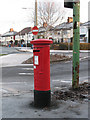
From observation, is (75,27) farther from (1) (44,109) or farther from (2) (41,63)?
(1) (44,109)

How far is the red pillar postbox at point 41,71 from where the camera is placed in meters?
4.58

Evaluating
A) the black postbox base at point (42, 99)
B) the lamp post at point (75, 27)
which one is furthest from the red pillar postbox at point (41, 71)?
the lamp post at point (75, 27)

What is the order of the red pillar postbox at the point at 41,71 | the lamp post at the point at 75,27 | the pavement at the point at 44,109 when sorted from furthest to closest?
the lamp post at the point at 75,27
the red pillar postbox at the point at 41,71
the pavement at the point at 44,109

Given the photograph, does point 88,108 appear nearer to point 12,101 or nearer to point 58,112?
point 58,112

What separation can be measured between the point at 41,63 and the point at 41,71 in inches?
7.5

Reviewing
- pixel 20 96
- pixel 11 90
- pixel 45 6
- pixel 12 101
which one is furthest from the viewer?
pixel 45 6

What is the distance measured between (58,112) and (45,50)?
147 centimetres

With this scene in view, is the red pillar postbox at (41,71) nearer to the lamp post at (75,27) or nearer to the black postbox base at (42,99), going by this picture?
the black postbox base at (42,99)

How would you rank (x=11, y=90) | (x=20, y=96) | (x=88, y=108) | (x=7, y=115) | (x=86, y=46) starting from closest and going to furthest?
(x=7, y=115) < (x=88, y=108) < (x=20, y=96) < (x=11, y=90) < (x=86, y=46)

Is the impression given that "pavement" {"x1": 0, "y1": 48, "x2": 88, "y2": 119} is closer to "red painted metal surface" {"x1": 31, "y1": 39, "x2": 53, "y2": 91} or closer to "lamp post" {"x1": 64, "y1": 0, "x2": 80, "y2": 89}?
"red painted metal surface" {"x1": 31, "y1": 39, "x2": 53, "y2": 91}

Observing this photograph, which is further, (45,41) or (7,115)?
(45,41)

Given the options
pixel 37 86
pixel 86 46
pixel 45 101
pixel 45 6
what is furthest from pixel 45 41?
pixel 86 46

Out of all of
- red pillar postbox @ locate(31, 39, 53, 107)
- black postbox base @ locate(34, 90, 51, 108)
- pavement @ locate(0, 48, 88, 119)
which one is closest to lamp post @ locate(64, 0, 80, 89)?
pavement @ locate(0, 48, 88, 119)

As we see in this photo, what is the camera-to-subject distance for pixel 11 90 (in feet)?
21.4
